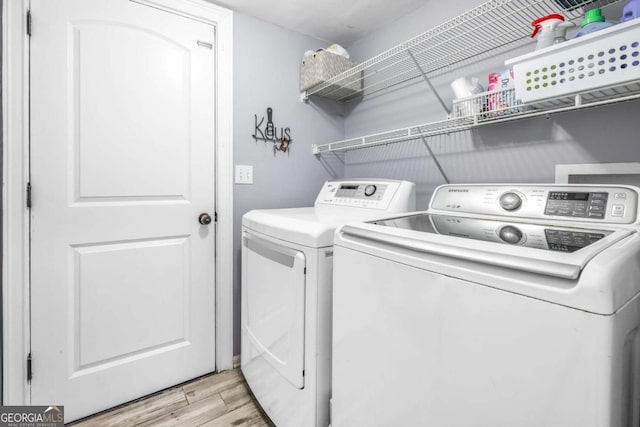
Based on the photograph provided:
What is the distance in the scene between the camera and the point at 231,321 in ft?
6.11

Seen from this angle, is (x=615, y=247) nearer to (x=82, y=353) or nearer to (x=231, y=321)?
(x=231, y=321)

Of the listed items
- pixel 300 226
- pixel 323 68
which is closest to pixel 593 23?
pixel 300 226

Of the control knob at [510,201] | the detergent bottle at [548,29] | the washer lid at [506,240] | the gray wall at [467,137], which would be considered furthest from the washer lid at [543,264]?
the detergent bottle at [548,29]

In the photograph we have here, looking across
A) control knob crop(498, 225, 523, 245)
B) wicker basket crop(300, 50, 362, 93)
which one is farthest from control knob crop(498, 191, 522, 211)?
wicker basket crop(300, 50, 362, 93)

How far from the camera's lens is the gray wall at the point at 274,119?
Result: 1876 millimetres

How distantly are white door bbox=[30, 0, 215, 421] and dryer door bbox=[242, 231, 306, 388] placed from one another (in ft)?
1.37

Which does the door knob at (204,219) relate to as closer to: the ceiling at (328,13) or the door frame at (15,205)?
the door frame at (15,205)

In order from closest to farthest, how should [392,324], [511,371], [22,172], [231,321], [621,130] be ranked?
[511,371] → [392,324] → [621,130] → [22,172] → [231,321]

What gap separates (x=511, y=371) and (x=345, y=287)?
0.49m

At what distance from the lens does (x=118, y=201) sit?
154 cm

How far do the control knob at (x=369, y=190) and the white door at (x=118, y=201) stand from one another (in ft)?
3.04

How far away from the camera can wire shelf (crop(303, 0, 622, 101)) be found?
116cm

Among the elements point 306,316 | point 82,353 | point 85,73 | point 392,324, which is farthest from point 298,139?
point 82,353

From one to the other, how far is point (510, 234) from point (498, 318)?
0.36 metres
